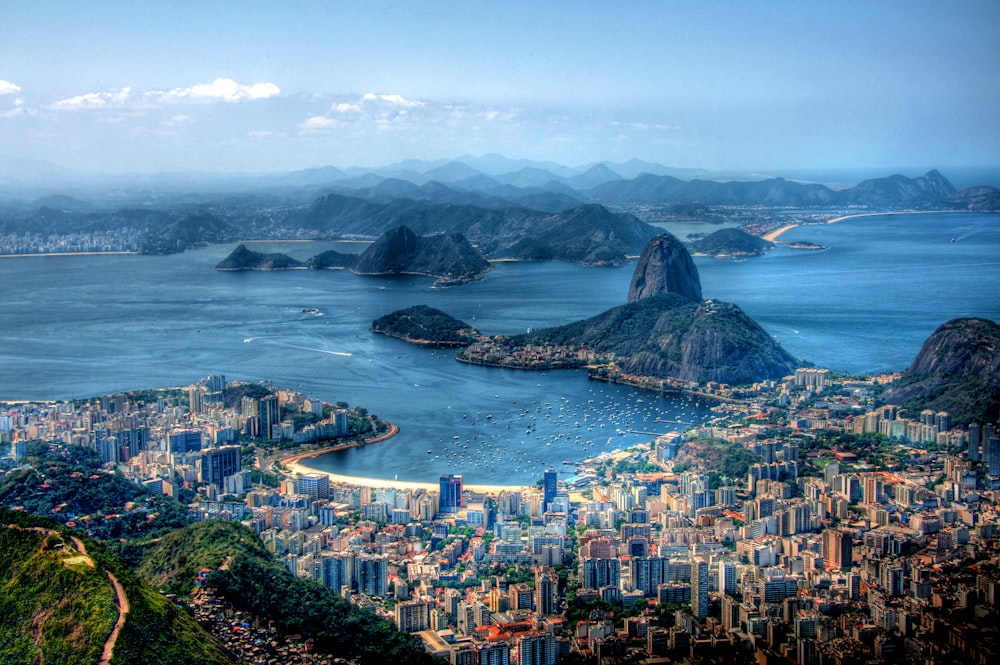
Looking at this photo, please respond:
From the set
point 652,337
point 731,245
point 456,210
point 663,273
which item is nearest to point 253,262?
point 456,210

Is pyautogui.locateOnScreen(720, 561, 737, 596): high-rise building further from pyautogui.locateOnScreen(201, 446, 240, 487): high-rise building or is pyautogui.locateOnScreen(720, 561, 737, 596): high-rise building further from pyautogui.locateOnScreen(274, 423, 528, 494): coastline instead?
pyautogui.locateOnScreen(201, 446, 240, 487): high-rise building

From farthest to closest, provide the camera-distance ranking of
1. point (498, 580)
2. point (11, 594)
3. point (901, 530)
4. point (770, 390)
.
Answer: point (770, 390)
point (901, 530)
point (498, 580)
point (11, 594)

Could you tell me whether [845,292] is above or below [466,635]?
above

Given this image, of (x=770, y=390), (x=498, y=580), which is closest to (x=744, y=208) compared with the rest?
(x=770, y=390)

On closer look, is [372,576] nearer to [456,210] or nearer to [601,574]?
[601,574]

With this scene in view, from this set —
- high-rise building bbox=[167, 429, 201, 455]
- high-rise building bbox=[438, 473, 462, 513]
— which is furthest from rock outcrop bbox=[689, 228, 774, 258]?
high-rise building bbox=[438, 473, 462, 513]

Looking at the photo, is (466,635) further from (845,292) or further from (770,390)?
(845,292)

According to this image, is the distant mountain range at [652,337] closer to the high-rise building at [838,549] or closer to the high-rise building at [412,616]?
the high-rise building at [838,549]
